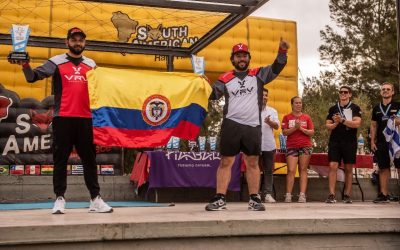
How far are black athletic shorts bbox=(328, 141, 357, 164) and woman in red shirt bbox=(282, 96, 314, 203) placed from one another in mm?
397

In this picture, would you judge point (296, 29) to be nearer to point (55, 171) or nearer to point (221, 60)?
point (221, 60)

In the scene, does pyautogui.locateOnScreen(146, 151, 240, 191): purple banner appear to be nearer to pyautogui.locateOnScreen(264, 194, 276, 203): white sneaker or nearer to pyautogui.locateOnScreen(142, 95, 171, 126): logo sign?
pyautogui.locateOnScreen(264, 194, 276, 203): white sneaker

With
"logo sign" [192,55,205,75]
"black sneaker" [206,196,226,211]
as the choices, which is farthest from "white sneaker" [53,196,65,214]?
"logo sign" [192,55,205,75]

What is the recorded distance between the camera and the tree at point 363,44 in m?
31.8

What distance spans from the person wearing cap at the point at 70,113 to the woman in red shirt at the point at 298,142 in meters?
3.82

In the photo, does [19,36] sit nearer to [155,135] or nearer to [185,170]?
[155,135]

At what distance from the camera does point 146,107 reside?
24.4ft

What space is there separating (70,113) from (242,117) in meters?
1.88

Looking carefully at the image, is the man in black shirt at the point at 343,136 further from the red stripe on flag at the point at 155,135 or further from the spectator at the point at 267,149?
the red stripe on flag at the point at 155,135

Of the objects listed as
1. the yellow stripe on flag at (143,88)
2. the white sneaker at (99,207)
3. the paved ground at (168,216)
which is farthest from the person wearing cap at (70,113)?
the yellow stripe on flag at (143,88)

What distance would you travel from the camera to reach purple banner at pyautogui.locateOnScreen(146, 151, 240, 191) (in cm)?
800

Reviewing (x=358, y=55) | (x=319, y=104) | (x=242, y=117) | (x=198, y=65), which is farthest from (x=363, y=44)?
(x=242, y=117)

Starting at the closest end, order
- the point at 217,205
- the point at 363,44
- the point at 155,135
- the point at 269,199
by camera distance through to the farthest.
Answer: the point at 217,205 → the point at 155,135 → the point at 269,199 → the point at 363,44

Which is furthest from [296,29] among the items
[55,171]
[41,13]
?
[55,171]
